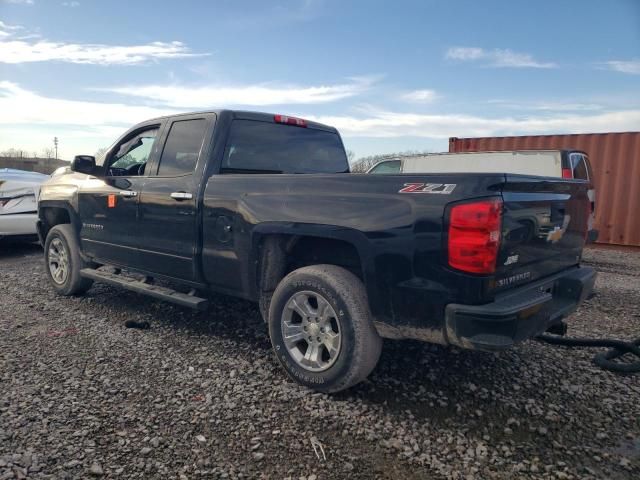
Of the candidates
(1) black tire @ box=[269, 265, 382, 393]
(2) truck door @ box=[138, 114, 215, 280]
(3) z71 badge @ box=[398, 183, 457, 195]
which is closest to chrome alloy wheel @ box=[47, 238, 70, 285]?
(2) truck door @ box=[138, 114, 215, 280]

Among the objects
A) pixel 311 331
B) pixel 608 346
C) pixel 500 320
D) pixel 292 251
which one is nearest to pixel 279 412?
pixel 311 331

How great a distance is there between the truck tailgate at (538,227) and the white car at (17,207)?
25.1 feet

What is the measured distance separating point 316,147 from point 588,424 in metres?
3.16

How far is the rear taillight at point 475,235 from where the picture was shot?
7.93 ft

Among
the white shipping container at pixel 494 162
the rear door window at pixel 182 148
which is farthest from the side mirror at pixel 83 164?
the white shipping container at pixel 494 162

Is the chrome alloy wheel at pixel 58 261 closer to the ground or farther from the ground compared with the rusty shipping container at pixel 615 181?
closer to the ground

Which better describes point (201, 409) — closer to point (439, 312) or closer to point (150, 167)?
point (439, 312)

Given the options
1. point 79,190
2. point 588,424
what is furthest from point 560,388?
point 79,190

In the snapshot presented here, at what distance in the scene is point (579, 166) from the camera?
847cm

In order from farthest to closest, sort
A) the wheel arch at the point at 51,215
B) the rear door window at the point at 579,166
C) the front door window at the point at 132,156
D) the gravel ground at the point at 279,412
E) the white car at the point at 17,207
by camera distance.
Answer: the rear door window at the point at 579,166
the white car at the point at 17,207
the wheel arch at the point at 51,215
the front door window at the point at 132,156
the gravel ground at the point at 279,412

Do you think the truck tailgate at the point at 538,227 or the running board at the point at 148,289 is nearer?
the truck tailgate at the point at 538,227

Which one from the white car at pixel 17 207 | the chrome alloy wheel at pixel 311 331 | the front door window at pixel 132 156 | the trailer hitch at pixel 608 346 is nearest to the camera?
the chrome alloy wheel at pixel 311 331

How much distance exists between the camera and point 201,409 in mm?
2893

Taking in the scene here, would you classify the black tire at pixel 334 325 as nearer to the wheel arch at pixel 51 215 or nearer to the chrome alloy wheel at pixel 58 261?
the chrome alloy wheel at pixel 58 261
